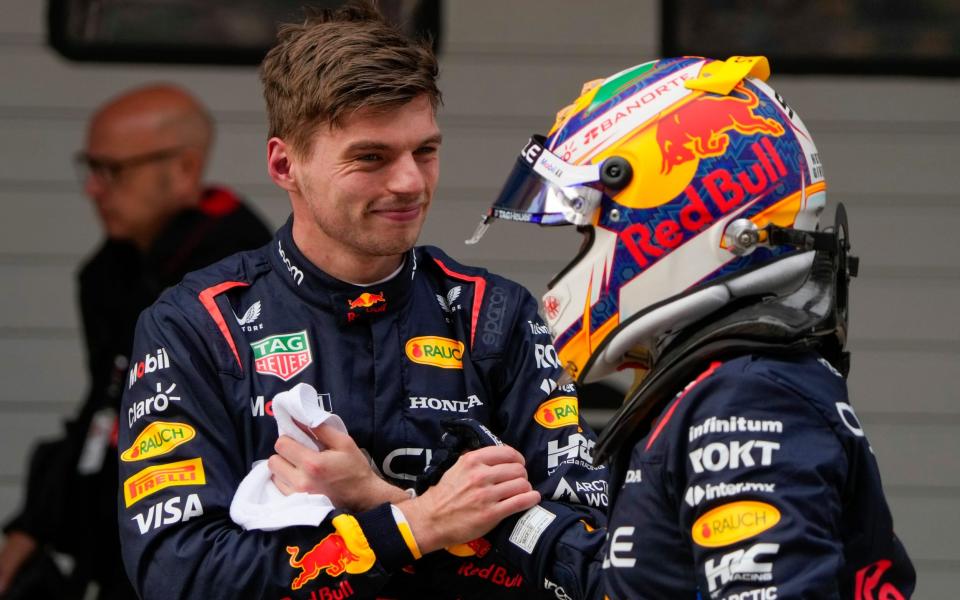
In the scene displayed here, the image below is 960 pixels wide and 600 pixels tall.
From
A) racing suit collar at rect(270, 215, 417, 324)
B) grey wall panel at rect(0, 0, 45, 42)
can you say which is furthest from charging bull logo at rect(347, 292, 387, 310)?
grey wall panel at rect(0, 0, 45, 42)

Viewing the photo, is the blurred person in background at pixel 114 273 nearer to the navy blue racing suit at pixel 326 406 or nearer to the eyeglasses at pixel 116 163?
the eyeglasses at pixel 116 163

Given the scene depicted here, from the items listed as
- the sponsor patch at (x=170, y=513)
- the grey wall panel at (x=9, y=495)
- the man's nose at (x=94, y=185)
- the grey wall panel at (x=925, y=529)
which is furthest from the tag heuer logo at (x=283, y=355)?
the grey wall panel at (x=925, y=529)

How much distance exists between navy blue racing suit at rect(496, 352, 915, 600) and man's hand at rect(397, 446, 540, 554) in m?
0.36

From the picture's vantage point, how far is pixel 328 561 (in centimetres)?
227

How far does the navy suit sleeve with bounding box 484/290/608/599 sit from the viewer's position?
2.31 meters

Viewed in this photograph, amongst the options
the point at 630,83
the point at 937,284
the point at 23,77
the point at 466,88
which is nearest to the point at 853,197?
the point at 937,284

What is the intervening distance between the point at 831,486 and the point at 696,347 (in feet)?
0.87

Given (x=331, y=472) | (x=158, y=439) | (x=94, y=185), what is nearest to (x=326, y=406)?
(x=331, y=472)

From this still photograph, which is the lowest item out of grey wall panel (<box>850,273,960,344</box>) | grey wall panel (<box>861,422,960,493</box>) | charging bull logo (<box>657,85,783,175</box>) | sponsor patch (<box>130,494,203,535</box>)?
grey wall panel (<box>861,422,960,493</box>)

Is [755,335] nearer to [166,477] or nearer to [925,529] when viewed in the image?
[166,477]

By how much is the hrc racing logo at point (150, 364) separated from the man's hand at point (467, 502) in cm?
45

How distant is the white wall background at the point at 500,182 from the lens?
5.12 meters

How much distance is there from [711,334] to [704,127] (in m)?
0.29

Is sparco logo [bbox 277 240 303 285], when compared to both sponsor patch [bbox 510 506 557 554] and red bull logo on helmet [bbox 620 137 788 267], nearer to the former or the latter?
sponsor patch [bbox 510 506 557 554]
